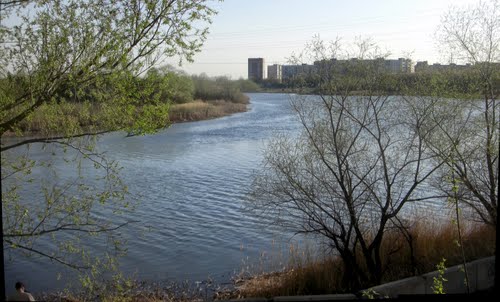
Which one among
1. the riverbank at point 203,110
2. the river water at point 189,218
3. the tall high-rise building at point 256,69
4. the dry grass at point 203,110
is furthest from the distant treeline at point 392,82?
the dry grass at point 203,110

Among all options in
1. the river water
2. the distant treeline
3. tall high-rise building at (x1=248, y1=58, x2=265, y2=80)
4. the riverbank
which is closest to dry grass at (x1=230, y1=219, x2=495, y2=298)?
the river water

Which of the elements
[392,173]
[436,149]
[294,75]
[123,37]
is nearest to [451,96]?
[436,149]

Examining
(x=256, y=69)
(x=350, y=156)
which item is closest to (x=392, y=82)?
(x=350, y=156)

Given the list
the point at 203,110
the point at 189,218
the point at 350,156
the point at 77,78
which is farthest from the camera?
the point at 203,110

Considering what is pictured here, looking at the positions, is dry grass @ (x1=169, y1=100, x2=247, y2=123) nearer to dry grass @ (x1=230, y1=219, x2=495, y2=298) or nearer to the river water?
the river water

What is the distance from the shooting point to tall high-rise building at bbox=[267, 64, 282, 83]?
8.23 m

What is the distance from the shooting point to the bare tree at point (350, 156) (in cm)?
754

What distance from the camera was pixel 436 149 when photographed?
7.73 metres

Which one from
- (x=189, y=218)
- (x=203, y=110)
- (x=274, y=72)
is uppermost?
(x=274, y=72)

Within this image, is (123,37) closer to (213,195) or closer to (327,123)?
(327,123)

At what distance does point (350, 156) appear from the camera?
308 inches

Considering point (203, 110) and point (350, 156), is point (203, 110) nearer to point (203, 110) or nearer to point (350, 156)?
point (203, 110)

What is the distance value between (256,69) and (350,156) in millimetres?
2401

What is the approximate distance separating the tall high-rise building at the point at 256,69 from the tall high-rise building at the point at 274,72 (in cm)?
12
